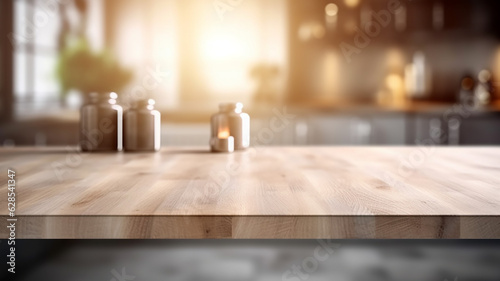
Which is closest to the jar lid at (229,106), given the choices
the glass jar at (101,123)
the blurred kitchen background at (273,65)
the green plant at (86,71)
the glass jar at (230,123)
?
the glass jar at (230,123)

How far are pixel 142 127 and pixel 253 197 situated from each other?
2.60ft

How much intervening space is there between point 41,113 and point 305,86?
7.50 feet

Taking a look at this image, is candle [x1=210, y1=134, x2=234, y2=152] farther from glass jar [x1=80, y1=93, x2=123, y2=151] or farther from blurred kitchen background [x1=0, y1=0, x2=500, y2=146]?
blurred kitchen background [x1=0, y1=0, x2=500, y2=146]

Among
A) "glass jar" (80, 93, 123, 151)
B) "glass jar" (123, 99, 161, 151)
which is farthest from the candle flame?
"glass jar" (80, 93, 123, 151)

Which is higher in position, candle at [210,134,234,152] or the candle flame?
the candle flame

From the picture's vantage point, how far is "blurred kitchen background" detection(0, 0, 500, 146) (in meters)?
4.09

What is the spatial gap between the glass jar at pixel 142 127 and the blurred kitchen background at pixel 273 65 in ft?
7.58

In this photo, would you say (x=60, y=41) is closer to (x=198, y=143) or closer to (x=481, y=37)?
(x=198, y=143)

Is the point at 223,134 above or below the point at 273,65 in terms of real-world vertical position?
below

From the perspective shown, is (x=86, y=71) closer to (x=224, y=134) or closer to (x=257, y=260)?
(x=224, y=134)

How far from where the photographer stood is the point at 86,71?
466 cm

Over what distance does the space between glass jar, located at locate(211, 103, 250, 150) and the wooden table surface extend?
0.68 feet

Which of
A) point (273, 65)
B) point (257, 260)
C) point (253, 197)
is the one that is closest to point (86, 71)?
point (273, 65)

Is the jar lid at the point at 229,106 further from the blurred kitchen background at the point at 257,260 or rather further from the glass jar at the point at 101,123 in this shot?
the blurred kitchen background at the point at 257,260
